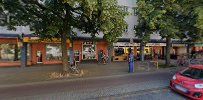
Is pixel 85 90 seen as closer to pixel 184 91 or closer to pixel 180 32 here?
pixel 184 91

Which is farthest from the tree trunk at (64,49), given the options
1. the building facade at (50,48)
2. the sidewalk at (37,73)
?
the building facade at (50,48)

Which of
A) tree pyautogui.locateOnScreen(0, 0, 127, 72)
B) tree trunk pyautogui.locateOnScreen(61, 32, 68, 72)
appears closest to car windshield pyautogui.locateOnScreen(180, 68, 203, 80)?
tree pyautogui.locateOnScreen(0, 0, 127, 72)

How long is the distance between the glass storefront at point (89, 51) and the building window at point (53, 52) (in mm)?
3158

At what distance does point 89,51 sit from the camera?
2842 centimetres

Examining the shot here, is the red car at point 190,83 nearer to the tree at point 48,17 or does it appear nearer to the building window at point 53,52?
the tree at point 48,17

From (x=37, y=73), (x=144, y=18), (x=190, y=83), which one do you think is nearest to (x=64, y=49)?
(x=37, y=73)

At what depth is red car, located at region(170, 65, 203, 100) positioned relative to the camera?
28.4 feet

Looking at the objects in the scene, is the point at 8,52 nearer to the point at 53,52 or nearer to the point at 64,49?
the point at 53,52

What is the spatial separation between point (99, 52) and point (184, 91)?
1888 cm

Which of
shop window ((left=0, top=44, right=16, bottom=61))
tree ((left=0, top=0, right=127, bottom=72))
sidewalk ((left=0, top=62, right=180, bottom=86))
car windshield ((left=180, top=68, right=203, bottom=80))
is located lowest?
sidewalk ((left=0, top=62, right=180, bottom=86))

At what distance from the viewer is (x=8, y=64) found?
23.1 meters

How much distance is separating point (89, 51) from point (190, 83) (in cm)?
2011

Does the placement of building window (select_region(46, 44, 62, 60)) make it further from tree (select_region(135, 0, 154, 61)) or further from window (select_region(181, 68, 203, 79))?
window (select_region(181, 68, 203, 79))

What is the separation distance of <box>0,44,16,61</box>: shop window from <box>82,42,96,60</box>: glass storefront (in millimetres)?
7768
